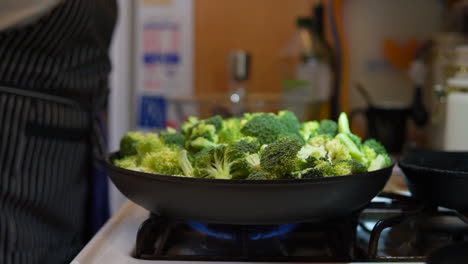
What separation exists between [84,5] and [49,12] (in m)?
0.07

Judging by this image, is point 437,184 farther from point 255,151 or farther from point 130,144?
point 130,144

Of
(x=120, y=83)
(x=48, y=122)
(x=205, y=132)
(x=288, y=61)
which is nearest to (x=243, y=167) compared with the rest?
(x=205, y=132)

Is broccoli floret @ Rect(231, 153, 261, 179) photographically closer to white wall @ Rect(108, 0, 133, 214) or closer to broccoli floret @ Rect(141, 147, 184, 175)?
broccoli floret @ Rect(141, 147, 184, 175)

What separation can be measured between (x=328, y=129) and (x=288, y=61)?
3.69ft

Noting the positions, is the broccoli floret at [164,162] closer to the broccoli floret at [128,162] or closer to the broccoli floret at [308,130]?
the broccoli floret at [128,162]

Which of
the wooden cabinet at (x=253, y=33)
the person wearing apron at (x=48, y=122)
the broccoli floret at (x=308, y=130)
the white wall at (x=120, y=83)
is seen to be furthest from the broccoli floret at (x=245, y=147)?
the wooden cabinet at (x=253, y=33)

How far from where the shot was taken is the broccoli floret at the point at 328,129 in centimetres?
70

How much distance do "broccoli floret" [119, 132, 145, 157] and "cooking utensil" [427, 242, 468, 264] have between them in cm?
40

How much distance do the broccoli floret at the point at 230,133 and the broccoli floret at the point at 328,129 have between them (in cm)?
11

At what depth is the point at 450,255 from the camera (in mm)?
445

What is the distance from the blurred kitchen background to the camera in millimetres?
1534

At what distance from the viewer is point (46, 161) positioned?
2.77 ft

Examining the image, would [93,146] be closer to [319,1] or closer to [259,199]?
[259,199]

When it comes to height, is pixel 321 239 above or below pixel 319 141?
below
